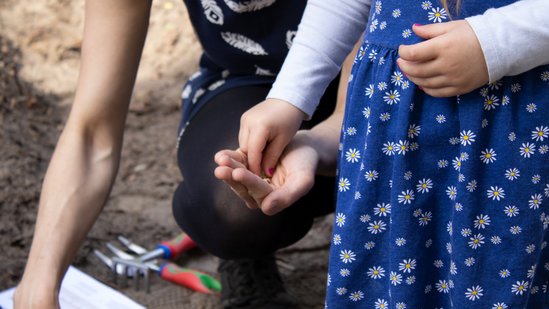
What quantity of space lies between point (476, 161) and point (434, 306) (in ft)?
0.69

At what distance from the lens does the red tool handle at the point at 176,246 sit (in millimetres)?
1620

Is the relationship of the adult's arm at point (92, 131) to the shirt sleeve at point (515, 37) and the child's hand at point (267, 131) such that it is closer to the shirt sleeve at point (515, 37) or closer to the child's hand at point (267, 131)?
the child's hand at point (267, 131)

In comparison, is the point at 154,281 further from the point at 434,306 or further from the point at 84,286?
the point at 434,306

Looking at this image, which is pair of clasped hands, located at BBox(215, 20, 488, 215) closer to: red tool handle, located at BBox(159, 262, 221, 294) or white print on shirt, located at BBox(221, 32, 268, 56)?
white print on shirt, located at BBox(221, 32, 268, 56)

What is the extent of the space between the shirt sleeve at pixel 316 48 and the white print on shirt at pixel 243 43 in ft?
1.07

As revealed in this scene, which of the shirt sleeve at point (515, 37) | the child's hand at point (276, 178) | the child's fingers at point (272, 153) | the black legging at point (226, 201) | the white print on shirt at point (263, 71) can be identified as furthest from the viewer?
the white print on shirt at point (263, 71)

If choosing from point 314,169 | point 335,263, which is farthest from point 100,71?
point 335,263

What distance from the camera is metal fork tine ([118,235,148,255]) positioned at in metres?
1.62

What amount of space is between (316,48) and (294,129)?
112 mm

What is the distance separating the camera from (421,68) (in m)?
0.82

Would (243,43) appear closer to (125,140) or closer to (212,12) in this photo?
(212,12)

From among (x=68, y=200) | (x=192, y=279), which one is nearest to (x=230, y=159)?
(x=68, y=200)

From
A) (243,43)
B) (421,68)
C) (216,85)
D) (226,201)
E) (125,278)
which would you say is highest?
(421,68)

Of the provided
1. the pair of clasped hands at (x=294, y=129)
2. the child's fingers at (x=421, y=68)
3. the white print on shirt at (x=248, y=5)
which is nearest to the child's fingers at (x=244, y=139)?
the pair of clasped hands at (x=294, y=129)
